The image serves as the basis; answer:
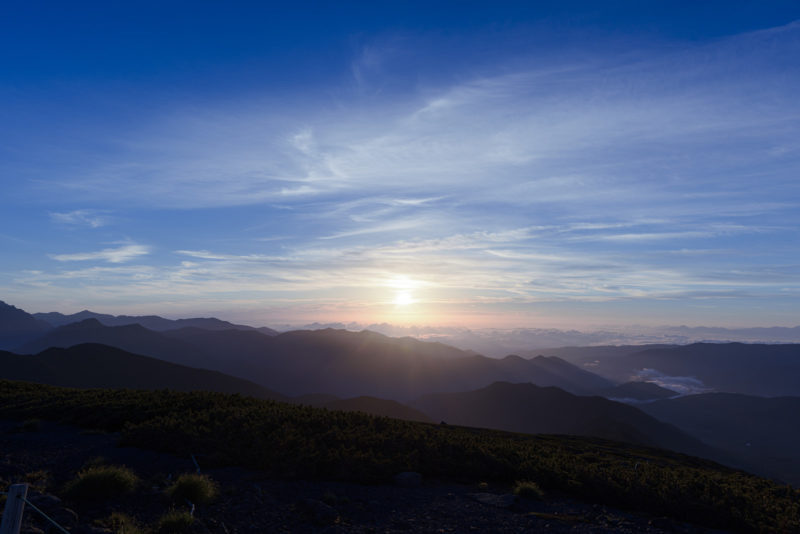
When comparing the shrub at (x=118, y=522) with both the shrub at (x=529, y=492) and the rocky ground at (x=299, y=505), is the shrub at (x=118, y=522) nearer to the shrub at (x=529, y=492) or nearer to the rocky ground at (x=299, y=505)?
the rocky ground at (x=299, y=505)

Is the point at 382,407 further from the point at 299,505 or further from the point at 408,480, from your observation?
the point at 299,505

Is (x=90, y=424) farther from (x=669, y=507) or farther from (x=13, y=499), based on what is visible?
(x=669, y=507)

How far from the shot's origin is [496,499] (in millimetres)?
14016

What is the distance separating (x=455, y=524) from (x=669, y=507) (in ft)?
28.0

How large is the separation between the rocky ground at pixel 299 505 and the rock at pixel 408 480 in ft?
0.12

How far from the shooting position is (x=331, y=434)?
18.1 meters

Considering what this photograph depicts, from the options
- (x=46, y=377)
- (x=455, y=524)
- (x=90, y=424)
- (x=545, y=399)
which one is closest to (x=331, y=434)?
(x=455, y=524)

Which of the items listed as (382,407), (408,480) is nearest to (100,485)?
(408,480)

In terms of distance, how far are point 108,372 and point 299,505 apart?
6795 inches

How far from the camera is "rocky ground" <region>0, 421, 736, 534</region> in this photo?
10.5m

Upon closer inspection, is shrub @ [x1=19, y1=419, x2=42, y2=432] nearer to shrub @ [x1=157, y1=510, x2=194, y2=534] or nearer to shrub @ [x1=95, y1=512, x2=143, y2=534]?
shrub @ [x1=95, y1=512, x2=143, y2=534]

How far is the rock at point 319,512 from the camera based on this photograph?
11.2 metres

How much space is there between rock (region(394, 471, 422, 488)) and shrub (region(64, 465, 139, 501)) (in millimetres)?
8186

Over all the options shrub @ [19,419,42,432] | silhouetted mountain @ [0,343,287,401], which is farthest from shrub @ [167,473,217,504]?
silhouetted mountain @ [0,343,287,401]
